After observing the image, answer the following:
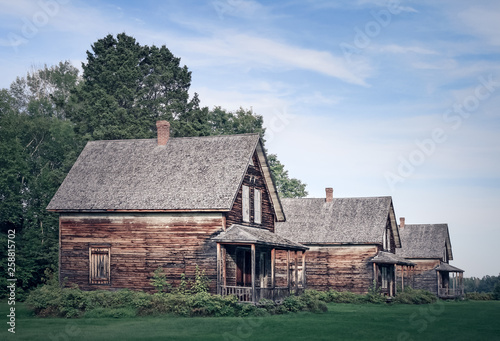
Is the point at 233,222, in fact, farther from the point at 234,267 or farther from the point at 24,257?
the point at 24,257

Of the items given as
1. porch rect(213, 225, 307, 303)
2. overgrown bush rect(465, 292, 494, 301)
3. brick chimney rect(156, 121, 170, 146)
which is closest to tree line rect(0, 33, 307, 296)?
brick chimney rect(156, 121, 170, 146)

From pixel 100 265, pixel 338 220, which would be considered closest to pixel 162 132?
pixel 100 265

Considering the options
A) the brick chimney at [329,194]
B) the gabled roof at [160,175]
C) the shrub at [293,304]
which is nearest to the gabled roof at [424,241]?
the brick chimney at [329,194]

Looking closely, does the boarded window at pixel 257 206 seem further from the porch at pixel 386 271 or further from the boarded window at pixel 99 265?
the porch at pixel 386 271

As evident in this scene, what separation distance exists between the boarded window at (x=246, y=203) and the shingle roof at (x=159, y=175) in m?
2.21

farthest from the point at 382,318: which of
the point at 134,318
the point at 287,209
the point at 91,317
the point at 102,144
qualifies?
the point at 287,209

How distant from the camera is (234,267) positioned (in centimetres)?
3453

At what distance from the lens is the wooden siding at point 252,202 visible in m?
35.8

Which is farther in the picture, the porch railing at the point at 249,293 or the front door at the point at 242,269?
the front door at the point at 242,269

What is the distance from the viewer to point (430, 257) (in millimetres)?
68438

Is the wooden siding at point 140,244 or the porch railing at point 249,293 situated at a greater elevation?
the wooden siding at point 140,244

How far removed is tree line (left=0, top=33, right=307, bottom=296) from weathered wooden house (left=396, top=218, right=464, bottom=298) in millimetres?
21771

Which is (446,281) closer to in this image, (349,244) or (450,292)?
(450,292)

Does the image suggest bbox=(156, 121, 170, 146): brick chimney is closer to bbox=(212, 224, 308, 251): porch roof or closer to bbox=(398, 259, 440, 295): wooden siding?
bbox=(212, 224, 308, 251): porch roof
